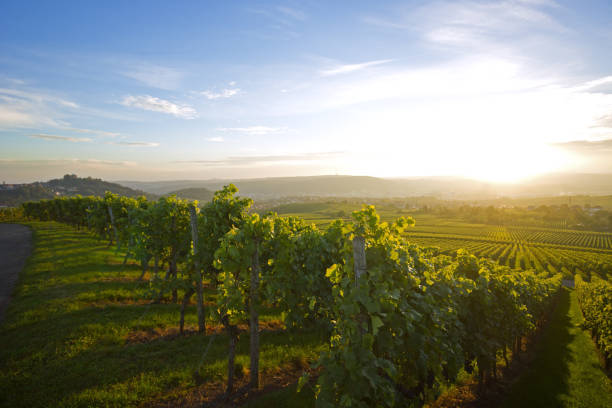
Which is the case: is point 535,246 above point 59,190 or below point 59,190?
below

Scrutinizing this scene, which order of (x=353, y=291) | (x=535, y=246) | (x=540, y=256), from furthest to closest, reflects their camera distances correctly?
(x=535, y=246), (x=540, y=256), (x=353, y=291)

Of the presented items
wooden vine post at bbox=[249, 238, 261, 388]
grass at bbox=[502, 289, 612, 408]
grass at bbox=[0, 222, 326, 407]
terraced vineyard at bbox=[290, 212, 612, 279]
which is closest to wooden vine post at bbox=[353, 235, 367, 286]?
wooden vine post at bbox=[249, 238, 261, 388]

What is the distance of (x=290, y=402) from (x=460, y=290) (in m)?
5.10

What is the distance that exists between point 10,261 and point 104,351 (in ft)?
63.8

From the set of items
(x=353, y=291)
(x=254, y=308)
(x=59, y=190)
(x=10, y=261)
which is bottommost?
(x=10, y=261)

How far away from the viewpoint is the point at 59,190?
158 metres

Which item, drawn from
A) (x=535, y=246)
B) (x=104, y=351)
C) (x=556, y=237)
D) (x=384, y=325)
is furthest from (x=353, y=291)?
(x=556, y=237)

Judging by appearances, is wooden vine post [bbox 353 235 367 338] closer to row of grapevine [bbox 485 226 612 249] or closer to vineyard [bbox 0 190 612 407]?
vineyard [bbox 0 190 612 407]

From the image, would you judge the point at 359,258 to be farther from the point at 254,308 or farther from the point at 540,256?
the point at 540,256

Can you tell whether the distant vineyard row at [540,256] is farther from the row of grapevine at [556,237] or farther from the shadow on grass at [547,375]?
the shadow on grass at [547,375]

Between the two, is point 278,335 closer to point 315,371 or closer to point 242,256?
point 315,371

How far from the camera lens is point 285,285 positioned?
7199 mm

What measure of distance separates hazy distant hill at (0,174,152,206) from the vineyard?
110 meters

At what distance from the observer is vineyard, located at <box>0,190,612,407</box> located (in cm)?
434
